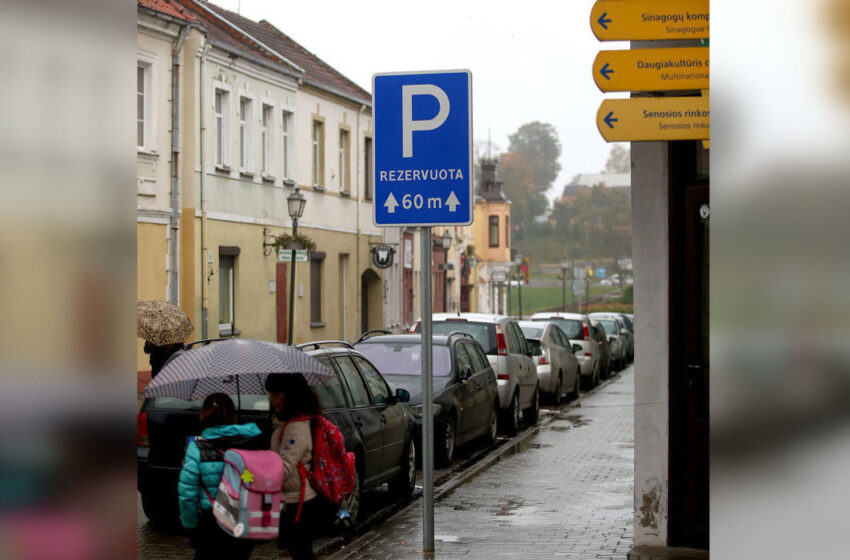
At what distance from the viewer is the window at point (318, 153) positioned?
37.7 m

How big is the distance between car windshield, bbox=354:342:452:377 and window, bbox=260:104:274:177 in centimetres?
2018

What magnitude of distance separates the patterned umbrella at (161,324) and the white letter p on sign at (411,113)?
9419mm

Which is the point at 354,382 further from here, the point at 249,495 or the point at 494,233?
the point at 494,233

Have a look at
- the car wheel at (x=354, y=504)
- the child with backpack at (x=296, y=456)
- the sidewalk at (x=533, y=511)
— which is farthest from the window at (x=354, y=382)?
the child with backpack at (x=296, y=456)

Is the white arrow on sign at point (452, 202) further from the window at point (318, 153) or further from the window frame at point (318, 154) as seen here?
the window at point (318, 153)

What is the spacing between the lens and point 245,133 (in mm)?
32875

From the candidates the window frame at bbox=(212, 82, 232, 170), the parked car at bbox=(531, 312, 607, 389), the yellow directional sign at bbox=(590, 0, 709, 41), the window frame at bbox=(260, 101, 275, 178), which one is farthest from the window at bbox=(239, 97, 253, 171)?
the yellow directional sign at bbox=(590, 0, 709, 41)

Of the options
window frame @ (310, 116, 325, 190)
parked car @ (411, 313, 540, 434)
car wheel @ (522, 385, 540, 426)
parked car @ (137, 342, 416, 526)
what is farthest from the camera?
window frame @ (310, 116, 325, 190)

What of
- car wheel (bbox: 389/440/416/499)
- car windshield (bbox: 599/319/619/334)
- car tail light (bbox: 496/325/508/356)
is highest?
car tail light (bbox: 496/325/508/356)

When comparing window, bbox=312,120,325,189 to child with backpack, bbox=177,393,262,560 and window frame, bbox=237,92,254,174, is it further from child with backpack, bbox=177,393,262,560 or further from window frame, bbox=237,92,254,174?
child with backpack, bbox=177,393,262,560

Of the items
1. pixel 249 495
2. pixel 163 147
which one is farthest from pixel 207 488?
pixel 163 147

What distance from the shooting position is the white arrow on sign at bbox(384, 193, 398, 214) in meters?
8.05

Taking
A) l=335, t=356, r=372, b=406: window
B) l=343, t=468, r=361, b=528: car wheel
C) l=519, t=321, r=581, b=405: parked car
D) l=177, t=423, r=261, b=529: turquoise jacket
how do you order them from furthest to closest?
1. l=519, t=321, r=581, b=405: parked car
2. l=335, t=356, r=372, b=406: window
3. l=343, t=468, r=361, b=528: car wheel
4. l=177, t=423, r=261, b=529: turquoise jacket

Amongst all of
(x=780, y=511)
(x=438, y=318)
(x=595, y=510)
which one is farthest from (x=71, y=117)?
(x=438, y=318)
